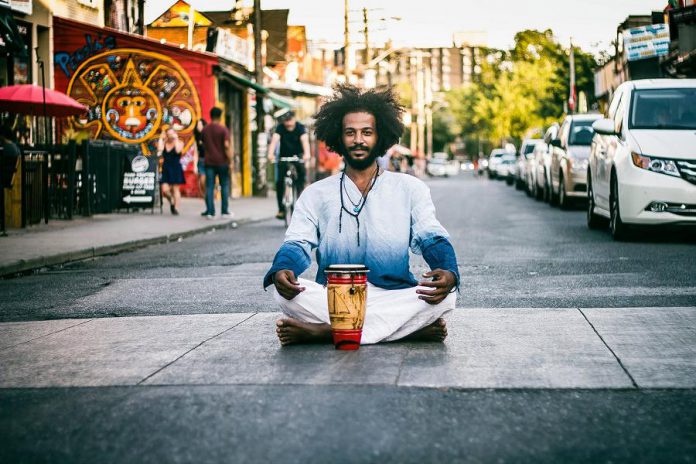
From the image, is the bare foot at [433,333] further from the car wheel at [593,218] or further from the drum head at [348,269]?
the car wheel at [593,218]

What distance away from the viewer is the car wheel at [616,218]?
13367mm

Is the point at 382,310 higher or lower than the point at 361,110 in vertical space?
lower

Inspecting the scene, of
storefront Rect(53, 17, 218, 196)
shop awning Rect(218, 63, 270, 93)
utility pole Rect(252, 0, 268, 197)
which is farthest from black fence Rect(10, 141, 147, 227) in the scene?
utility pole Rect(252, 0, 268, 197)

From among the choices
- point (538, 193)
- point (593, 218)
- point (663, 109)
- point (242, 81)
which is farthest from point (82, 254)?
point (242, 81)

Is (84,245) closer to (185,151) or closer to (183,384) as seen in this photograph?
(183,384)

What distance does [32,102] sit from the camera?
1847 centimetres

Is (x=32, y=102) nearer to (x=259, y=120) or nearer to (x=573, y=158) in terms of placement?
(x=573, y=158)

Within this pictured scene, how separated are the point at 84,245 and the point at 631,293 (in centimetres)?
759

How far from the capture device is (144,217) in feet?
67.6

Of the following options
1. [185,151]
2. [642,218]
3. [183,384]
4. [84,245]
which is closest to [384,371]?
[183,384]

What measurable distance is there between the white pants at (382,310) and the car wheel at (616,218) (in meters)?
7.68

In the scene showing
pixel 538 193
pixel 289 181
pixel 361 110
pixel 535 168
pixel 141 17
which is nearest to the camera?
pixel 361 110

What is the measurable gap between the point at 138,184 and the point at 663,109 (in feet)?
35.7

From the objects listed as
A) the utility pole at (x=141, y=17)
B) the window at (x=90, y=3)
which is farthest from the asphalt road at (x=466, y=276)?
the utility pole at (x=141, y=17)
